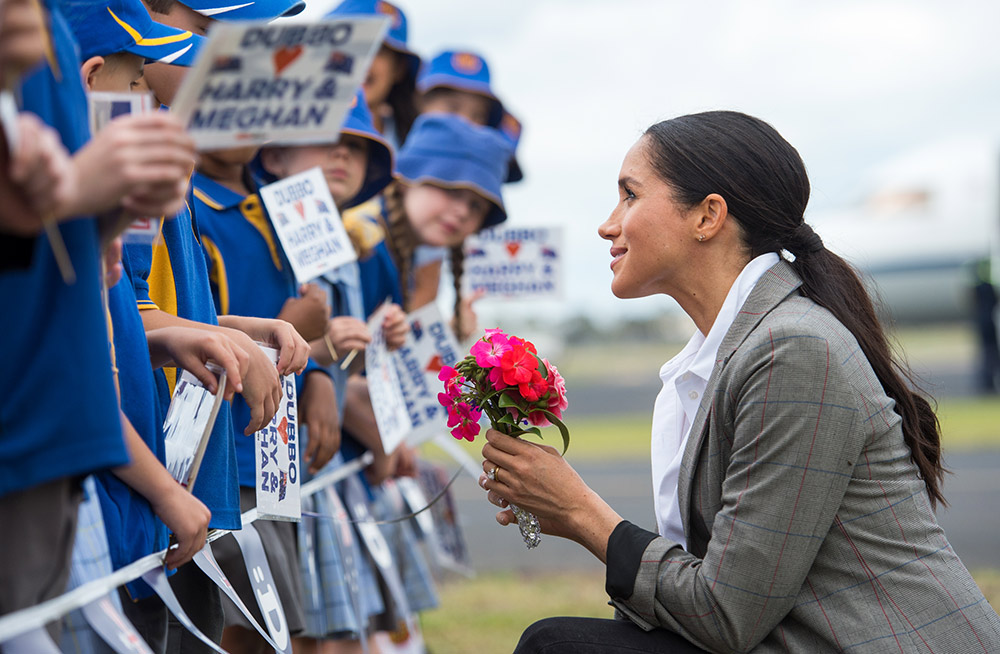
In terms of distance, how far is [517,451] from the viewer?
6.64 feet

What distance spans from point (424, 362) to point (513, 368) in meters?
1.56

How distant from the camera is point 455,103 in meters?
4.40

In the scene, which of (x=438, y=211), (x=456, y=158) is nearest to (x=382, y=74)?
(x=456, y=158)

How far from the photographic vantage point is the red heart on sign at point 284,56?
51.2 inches

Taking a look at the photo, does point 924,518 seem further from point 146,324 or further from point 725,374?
point 146,324

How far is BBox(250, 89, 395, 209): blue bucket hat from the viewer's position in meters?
2.95

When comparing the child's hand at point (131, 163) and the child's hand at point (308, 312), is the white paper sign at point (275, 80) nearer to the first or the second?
the child's hand at point (131, 163)

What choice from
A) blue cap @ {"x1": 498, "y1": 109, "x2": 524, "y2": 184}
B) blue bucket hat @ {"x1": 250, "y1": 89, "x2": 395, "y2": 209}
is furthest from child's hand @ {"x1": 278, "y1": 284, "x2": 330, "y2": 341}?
blue cap @ {"x1": 498, "y1": 109, "x2": 524, "y2": 184}

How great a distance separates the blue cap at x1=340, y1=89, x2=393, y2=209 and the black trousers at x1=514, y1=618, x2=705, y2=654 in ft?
5.26

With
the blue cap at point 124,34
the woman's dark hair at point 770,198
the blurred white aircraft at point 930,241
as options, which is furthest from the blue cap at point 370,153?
the blurred white aircraft at point 930,241

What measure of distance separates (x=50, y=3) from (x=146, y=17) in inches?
16.3

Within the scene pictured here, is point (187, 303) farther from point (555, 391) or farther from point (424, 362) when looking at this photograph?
point (424, 362)

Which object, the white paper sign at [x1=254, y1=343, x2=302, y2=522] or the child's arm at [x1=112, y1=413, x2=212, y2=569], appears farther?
the white paper sign at [x1=254, y1=343, x2=302, y2=522]

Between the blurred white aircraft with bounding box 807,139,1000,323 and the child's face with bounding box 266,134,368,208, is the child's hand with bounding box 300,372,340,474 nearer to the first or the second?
the child's face with bounding box 266,134,368,208
